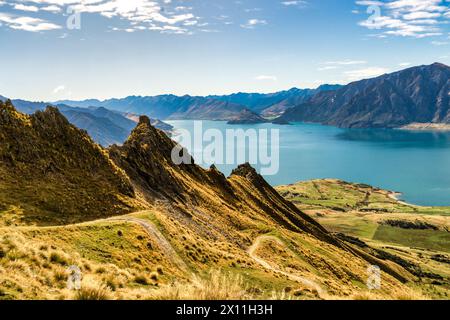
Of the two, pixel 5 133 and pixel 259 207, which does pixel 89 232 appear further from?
pixel 259 207

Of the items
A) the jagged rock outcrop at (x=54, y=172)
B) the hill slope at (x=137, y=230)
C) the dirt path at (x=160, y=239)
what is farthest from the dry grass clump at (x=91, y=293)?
the jagged rock outcrop at (x=54, y=172)

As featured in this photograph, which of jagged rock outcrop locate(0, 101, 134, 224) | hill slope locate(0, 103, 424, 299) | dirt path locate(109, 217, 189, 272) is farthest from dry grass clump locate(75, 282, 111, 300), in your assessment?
jagged rock outcrop locate(0, 101, 134, 224)

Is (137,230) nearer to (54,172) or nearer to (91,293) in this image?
(54,172)

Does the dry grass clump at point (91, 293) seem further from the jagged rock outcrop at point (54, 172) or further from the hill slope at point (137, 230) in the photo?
the jagged rock outcrop at point (54, 172)

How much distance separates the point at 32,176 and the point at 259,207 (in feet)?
187

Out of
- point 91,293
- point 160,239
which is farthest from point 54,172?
point 91,293

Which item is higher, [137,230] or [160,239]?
[137,230]

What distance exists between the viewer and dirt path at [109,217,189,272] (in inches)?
1303

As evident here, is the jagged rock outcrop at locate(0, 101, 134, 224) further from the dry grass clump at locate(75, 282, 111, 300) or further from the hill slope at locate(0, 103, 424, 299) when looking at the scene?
the dry grass clump at locate(75, 282, 111, 300)

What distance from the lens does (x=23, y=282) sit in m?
15.6

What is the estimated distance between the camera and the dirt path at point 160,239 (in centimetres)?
3309

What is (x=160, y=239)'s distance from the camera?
3619 cm

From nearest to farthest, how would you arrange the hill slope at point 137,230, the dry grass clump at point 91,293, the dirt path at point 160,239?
1. the dry grass clump at point 91,293
2. the hill slope at point 137,230
3. the dirt path at point 160,239
